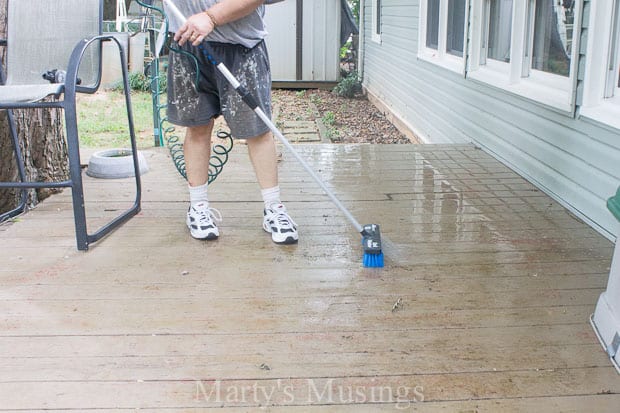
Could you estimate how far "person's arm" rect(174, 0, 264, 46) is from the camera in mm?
2291

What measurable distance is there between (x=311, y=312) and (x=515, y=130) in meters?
2.27

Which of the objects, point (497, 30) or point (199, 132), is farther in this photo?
point (497, 30)

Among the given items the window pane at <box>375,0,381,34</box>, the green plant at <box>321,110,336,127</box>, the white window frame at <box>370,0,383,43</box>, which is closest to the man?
the green plant at <box>321,110,336,127</box>

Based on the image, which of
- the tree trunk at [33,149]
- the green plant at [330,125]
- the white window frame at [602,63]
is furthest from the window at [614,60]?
the green plant at [330,125]

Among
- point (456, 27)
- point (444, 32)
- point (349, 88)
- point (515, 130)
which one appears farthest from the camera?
point (349, 88)

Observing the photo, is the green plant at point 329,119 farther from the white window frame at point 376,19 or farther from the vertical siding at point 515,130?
the white window frame at point 376,19

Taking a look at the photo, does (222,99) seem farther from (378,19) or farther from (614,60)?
(378,19)

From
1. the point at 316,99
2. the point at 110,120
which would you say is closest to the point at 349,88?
the point at 316,99

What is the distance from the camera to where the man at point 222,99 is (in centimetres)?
245

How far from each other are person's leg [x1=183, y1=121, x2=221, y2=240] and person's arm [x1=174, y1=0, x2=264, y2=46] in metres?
0.40

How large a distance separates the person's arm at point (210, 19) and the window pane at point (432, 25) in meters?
3.75

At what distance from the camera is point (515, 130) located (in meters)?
3.76

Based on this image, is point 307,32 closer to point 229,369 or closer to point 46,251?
point 46,251

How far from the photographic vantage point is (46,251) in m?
2.47
